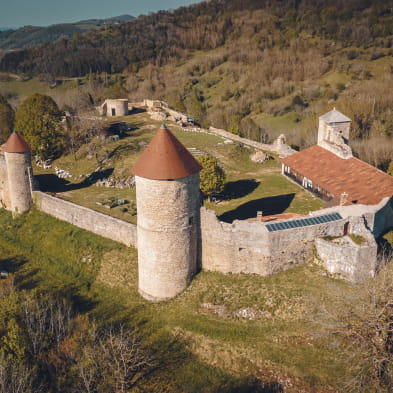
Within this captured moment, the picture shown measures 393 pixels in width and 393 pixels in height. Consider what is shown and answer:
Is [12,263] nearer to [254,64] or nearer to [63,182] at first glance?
[63,182]

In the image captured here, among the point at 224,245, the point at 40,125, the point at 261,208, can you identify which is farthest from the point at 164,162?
the point at 40,125

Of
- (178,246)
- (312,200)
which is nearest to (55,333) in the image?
(178,246)

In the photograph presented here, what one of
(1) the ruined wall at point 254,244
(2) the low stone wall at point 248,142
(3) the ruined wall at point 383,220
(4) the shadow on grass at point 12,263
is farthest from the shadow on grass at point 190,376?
(2) the low stone wall at point 248,142

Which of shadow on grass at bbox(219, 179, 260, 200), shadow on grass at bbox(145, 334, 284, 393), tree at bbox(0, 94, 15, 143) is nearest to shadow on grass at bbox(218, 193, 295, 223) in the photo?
shadow on grass at bbox(219, 179, 260, 200)

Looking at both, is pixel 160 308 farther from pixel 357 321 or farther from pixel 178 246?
pixel 357 321

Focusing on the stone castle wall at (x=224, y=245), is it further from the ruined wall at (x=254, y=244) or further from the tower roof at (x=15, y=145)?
the tower roof at (x=15, y=145)

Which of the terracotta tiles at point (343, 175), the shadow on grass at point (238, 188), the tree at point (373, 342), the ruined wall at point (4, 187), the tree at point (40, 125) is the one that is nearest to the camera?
the tree at point (373, 342)
